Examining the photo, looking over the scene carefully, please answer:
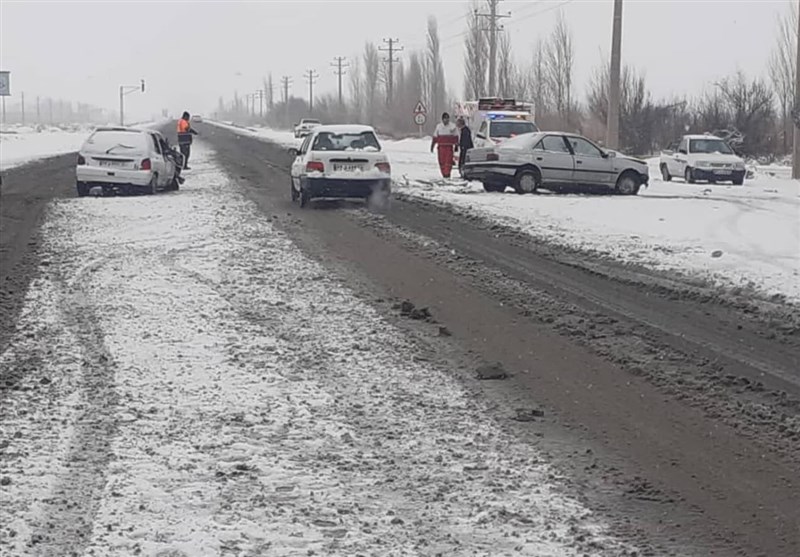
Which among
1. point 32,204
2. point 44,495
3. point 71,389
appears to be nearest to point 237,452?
point 44,495

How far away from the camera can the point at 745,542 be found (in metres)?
4.71

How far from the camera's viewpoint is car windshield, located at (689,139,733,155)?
34.4 metres

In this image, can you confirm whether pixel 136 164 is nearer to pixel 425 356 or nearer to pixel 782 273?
pixel 782 273

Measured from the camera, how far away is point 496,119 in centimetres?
3453

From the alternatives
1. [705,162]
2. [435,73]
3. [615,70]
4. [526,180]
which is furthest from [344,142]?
[435,73]

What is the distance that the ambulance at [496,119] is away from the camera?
32.9m

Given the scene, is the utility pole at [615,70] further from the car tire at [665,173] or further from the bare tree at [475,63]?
the bare tree at [475,63]

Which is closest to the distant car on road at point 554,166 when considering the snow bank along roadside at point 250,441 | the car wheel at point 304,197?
the car wheel at point 304,197

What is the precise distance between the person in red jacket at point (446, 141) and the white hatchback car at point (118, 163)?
8.42m

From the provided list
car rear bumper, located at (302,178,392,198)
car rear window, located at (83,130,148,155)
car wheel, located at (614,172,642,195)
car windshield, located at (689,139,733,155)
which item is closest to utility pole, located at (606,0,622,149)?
car windshield, located at (689,139,733,155)

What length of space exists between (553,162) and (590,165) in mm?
860

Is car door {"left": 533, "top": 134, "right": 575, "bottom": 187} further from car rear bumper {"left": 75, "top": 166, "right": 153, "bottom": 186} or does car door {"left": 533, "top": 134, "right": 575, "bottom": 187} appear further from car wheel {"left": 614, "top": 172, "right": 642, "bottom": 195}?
car rear bumper {"left": 75, "top": 166, "right": 153, "bottom": 186}

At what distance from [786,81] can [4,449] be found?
197 ft

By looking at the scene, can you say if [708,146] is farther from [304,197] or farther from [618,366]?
[618,366]
